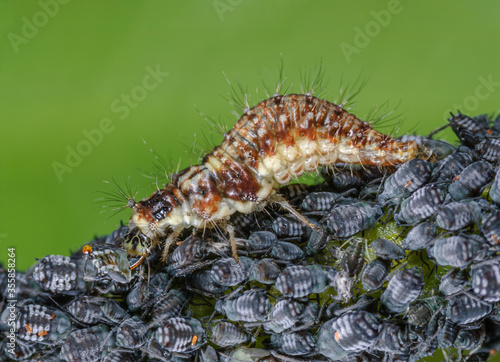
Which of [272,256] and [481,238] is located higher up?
[272,256]

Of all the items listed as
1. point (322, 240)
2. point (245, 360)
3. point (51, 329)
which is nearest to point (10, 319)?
point (51, 329)

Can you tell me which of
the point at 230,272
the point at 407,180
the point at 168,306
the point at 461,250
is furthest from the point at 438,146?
the point at 168,306

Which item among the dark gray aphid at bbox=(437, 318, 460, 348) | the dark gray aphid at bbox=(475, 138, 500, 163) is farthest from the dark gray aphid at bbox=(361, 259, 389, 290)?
the dark gray aphid at bbox=(475, 138, 500, 163)

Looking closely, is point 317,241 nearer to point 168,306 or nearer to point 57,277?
point 168,306

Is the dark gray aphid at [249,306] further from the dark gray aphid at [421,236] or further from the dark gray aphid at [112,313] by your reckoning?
the dark gray aphid at [421,236]

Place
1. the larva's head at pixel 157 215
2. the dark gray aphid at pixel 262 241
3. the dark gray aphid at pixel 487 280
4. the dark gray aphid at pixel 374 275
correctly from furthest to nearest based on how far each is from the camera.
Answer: the larva's head at pixel 157 215 → the dark gray aphid at pixel 262 241 → the dark gray aphid at pixel 374 275 → the dark gray aphid at pixel 487 280

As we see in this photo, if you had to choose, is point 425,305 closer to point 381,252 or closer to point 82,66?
point 381,252

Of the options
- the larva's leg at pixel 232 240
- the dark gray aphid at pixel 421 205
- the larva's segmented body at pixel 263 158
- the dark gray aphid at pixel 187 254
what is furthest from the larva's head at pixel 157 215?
the dark gray aphid at pixel 421 205
